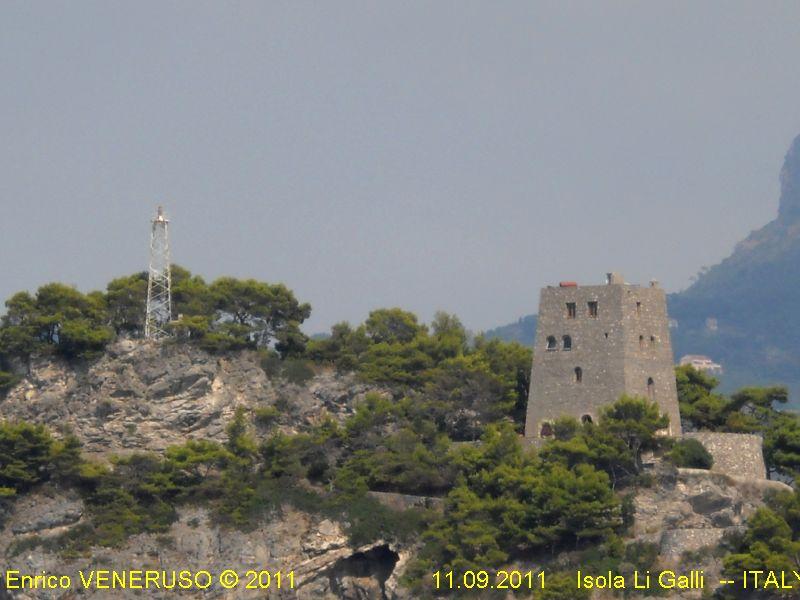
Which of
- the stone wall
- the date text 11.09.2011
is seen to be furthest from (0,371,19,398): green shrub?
the stone wall

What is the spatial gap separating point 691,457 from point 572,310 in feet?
23.3

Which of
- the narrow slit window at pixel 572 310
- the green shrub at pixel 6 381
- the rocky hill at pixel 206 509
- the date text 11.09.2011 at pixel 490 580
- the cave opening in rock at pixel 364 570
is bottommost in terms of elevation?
the date text 11.09.2011 at pixel 490 580

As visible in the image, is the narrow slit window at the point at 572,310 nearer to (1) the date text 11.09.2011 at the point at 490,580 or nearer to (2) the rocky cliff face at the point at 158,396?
(2) the rocky cliff face at the point at 158,396

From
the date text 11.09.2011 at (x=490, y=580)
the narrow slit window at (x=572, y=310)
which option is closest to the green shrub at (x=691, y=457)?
the narrow slit window at (x=572, y=310)

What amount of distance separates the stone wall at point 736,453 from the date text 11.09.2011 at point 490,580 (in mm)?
8018

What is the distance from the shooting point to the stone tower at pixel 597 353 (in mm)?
65250

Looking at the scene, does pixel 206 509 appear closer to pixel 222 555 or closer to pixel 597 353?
pixel 222 555

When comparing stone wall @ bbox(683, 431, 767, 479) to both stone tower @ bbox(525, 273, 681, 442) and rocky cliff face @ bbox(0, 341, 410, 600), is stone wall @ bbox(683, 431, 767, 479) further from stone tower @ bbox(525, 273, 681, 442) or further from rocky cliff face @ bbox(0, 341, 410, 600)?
rocky cliff face @ bbox(0, 341, 410, 600)

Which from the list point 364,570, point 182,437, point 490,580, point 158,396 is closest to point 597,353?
point 490,580

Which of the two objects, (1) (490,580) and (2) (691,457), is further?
(2) (691,457)

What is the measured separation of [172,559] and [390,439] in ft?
28.5

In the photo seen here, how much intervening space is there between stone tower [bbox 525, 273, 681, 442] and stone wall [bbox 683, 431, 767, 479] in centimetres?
192

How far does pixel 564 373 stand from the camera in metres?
66.0

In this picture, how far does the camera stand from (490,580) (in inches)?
2381
